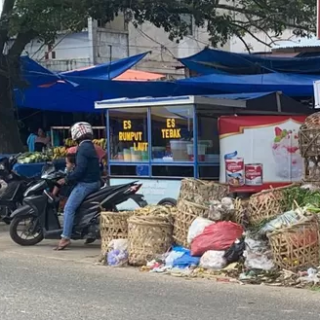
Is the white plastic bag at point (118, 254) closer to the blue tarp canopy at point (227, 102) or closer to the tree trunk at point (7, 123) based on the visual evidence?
the blue tarp canopy at point (227, 102)

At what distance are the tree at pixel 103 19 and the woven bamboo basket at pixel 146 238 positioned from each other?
188 inches

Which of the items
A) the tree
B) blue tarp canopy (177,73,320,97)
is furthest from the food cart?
the tree

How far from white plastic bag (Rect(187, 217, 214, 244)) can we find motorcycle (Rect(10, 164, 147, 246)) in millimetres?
1580

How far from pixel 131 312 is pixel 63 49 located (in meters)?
18.2

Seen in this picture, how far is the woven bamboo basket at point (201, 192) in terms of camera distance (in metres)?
8.80

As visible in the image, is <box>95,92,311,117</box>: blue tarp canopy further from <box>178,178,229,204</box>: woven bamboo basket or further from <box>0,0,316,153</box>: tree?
<box>178,178,229,204</box>: woven bamboo basket

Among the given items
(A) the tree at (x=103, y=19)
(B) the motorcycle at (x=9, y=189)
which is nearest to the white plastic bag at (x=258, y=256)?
(B) the motorcycle at (x=9, y=189)

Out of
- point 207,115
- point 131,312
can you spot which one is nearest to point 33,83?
point 207,115

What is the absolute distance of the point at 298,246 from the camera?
288 inches

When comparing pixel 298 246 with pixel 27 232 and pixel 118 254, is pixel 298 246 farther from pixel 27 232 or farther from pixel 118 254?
pixel 27 232

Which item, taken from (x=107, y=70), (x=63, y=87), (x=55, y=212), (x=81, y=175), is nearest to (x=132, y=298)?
(x=81, y=175)

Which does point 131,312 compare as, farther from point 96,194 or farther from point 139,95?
point 139,95

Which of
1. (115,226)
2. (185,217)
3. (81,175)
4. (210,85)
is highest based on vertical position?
(210,85)

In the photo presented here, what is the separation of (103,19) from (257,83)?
3029 mm
